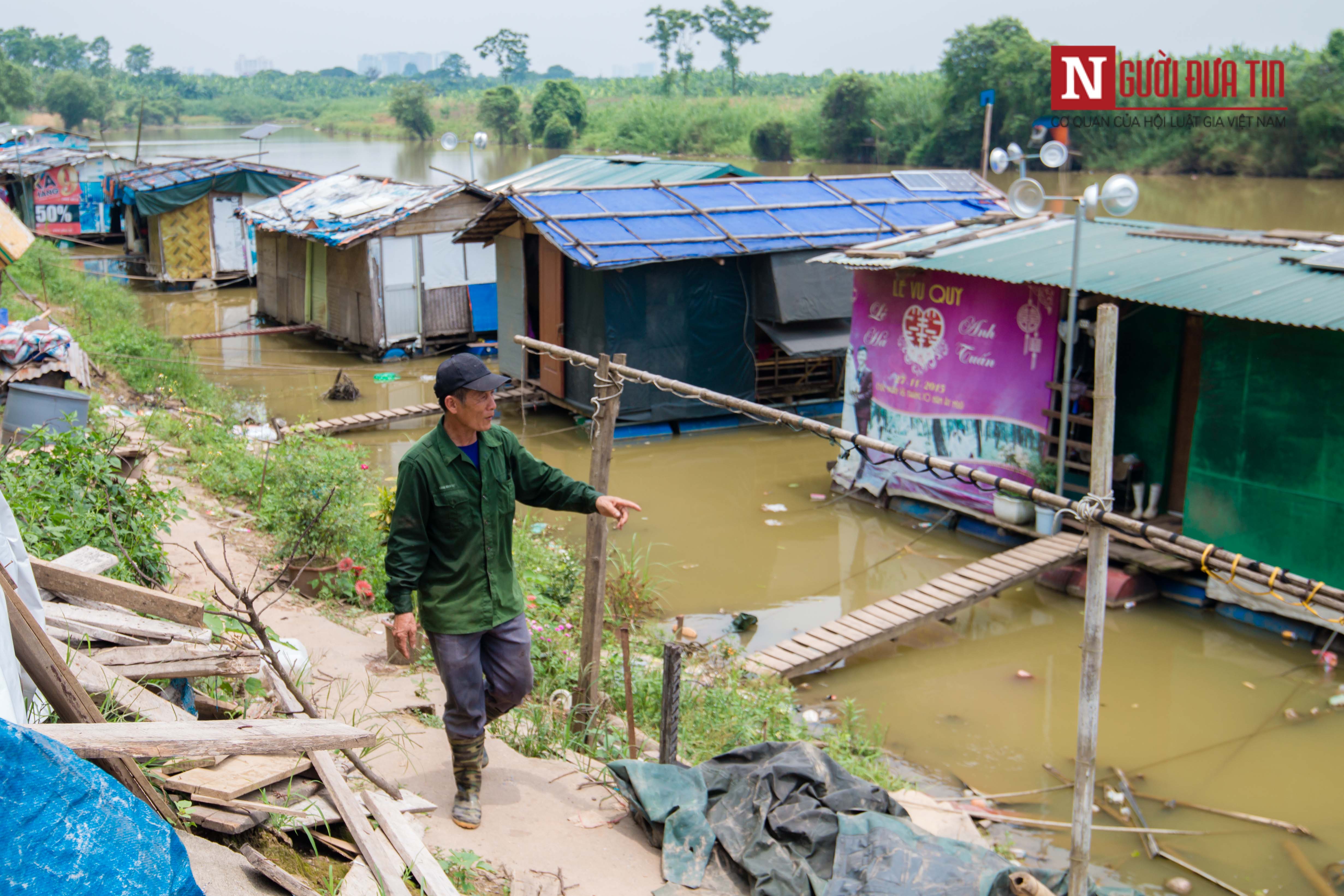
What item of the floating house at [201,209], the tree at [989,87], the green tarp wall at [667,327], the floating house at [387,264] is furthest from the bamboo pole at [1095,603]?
the tree at [989,87]

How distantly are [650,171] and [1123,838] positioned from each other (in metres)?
13.2

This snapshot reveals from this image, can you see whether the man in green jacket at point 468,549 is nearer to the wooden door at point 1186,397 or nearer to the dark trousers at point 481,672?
the dark trousers at point 481,672

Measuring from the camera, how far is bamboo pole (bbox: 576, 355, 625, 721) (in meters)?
4.68

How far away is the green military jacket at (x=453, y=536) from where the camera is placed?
375 cm

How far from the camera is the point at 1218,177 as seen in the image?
31.9 metres

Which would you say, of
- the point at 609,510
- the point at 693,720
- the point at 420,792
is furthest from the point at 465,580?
the point at 693,720

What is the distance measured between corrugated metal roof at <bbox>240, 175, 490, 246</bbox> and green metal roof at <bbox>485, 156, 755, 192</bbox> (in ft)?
3.88

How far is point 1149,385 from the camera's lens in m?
9.02

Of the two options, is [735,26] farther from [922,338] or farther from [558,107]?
[922,338]

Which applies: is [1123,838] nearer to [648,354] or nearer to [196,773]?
[196,773]

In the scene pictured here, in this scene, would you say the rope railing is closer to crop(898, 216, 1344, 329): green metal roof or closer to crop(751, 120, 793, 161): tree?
crop(898, 216, 1344, 329): green metal roof

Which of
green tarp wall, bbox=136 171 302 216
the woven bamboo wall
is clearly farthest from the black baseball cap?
the woven bamboo wall

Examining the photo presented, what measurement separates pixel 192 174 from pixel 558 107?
38113 millimetres

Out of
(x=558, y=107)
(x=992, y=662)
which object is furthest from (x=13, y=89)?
(x=992, y=662)
